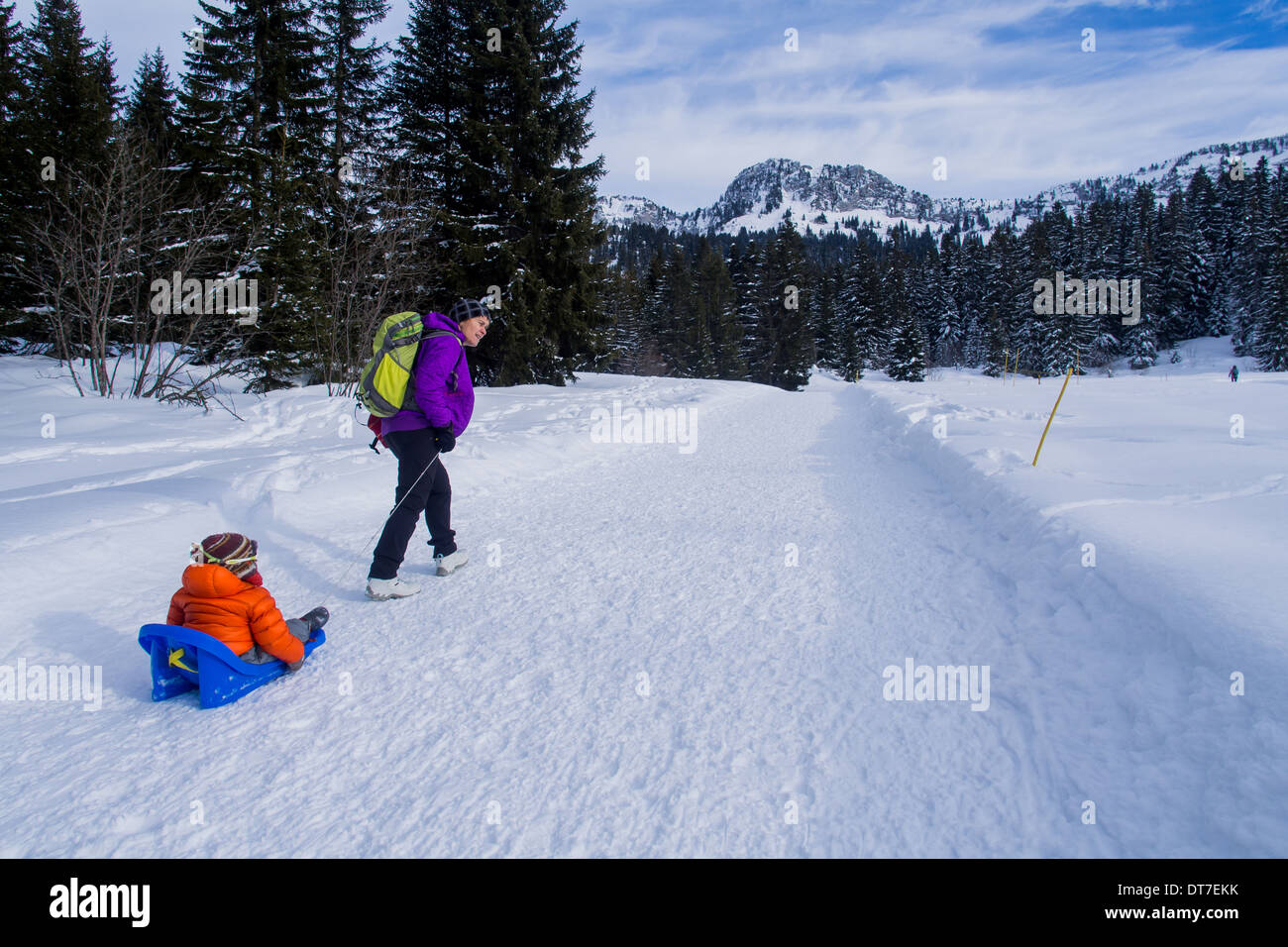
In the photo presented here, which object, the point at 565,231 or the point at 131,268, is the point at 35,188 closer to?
the point at 131,268

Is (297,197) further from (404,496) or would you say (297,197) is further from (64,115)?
(404,496)

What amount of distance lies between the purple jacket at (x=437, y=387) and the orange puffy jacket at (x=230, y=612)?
1.50 meters

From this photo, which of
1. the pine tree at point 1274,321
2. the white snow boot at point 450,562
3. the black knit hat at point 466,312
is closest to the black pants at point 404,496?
the white snow boot at point 450,562

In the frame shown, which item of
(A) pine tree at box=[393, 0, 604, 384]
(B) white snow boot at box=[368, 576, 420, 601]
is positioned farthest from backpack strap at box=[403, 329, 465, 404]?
(A) pine tree at box=[393, 0, 604, 384]

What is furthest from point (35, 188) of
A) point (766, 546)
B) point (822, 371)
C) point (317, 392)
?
point (822, 371)

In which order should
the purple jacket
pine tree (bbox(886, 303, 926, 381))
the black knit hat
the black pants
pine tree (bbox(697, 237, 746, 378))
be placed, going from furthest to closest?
pine tree (bbox(886, 303, 926, 381)) < pine tree (bbox(697, 237, 746, 378)) < the black knit hat < the black pants < the purple jacket

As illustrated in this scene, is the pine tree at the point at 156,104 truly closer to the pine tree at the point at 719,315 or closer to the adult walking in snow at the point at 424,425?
the adult walking in snow at the point at 424,425

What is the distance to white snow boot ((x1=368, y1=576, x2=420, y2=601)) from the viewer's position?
4285 millimetres

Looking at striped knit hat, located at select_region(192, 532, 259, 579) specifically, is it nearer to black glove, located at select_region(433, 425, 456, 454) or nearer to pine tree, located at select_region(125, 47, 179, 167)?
black glove, located at select_region(433, 425, 456, 454)

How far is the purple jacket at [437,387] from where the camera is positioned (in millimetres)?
4133

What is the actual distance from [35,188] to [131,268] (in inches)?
221

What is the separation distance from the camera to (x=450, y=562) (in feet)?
15.9

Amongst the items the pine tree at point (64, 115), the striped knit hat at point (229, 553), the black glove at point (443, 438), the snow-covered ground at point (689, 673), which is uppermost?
the pine tree at point (64, 115)

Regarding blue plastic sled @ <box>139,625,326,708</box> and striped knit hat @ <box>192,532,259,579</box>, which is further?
striped knit hat @ <box>192,532,259,579</box>
